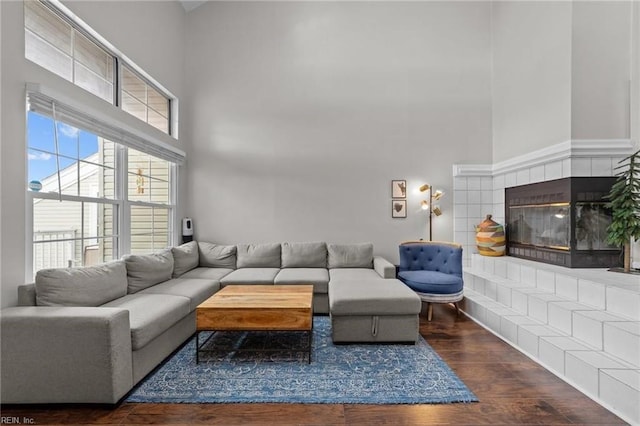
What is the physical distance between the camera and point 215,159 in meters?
4.43

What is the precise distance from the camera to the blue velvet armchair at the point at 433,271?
320 cm

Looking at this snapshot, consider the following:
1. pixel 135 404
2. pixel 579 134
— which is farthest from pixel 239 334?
pixel 579 134

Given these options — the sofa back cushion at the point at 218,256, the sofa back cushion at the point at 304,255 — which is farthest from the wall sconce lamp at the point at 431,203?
the sofa back cushion at the point at 218,256

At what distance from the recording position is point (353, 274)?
3561 millimetres

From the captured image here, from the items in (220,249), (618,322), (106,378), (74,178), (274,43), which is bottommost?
(106,378)

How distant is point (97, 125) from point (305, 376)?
2850 mm

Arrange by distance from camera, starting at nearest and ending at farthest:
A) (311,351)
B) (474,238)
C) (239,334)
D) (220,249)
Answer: (311,351) < (239,334) < (220,249) < (474,238)

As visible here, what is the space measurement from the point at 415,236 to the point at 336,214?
1.26 metres

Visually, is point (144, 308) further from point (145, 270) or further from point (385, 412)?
point (385, 412)

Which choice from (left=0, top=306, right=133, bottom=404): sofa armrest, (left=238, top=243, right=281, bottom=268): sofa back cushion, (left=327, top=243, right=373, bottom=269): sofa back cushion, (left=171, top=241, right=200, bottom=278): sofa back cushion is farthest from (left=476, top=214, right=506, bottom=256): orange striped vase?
(left=0, top=306, right=133, bottom=404): sofa armrest

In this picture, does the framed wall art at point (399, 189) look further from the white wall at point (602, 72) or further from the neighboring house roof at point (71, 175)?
the neighboring house roof at point (71, 175)

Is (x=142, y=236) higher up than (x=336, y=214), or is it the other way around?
(x=336, y=214)

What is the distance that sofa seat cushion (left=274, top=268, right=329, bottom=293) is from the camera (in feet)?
11.0

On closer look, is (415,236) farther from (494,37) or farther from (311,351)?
(494,37)
